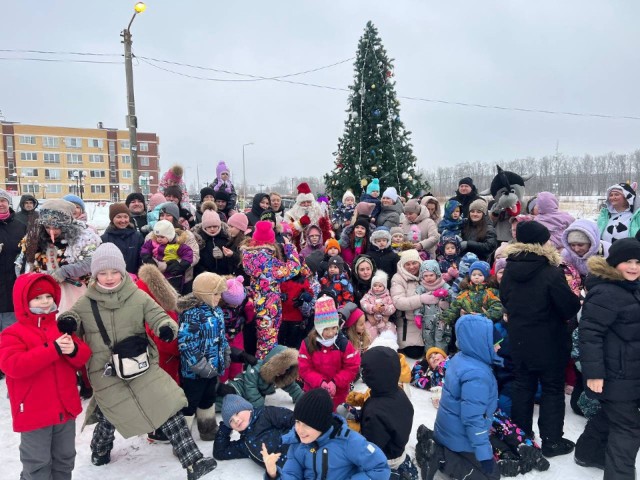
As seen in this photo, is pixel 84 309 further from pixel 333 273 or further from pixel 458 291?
pixel 458 291

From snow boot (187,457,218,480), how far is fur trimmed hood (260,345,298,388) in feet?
3.48

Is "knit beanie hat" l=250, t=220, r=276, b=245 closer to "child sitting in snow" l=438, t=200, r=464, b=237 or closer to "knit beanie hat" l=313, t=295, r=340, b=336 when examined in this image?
"knit beanie hat" l=313, t=295, r=340, b=336

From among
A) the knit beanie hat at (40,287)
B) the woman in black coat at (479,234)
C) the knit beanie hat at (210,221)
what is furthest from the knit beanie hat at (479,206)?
the knit beanie hat at (40,287)

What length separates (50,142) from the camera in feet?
245

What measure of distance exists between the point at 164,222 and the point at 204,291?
188 cm

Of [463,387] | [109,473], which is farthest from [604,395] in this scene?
[109,473]

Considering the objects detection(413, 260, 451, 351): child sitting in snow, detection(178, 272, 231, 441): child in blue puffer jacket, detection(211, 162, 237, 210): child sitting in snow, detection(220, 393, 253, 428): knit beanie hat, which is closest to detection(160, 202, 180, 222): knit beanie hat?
detection(211, 162, 237, 210): child sitting in snow

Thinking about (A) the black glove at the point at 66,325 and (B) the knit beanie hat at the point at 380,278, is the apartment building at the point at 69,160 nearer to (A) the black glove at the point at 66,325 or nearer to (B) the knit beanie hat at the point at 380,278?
(B) the knit beanie hat at the point at 380,278

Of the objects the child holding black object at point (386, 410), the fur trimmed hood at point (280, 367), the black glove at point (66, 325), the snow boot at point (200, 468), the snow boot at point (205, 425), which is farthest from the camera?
the fur trimmed hood at point (280, 367)

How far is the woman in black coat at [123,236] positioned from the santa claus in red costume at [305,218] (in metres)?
2.69

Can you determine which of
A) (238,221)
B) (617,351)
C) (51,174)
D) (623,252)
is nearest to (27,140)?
(51,174)

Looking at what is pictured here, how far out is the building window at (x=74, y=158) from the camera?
75312 millimetres

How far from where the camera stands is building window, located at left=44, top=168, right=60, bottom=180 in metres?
74.4

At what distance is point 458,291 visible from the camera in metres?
5.53
